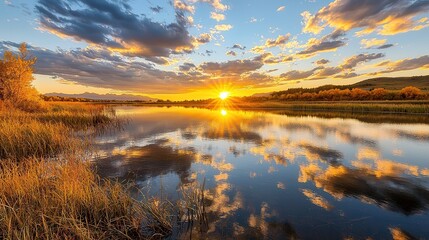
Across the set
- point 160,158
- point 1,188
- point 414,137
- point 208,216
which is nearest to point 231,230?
point 208,216

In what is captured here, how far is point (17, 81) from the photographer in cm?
2936

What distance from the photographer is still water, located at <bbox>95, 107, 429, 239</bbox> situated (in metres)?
6.61

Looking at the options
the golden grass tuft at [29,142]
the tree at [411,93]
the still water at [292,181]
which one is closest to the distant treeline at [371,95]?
the tree at [411,93]

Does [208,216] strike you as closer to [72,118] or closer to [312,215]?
[312,215]

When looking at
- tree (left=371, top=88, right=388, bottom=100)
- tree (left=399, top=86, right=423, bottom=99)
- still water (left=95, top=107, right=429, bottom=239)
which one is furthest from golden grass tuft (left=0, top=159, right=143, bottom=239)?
tree (left=371, top=88, right=388, bottom=100)

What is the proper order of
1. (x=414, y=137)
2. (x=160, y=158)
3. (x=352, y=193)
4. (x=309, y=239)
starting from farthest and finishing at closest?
1. (x=414, y=137)
2. (x=160, y=158)
3. (x=352, y=193)
4. (x=309, y=239)

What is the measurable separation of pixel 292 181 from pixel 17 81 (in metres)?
34.8

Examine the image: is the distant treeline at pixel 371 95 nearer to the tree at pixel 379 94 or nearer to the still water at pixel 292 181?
the tree at pixel 379 94

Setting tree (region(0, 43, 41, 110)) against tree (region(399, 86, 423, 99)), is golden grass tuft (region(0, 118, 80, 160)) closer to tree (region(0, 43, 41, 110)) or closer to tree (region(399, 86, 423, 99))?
tree (region(0, 43, 41, 110))

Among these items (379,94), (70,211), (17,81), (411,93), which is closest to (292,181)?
(70,211)

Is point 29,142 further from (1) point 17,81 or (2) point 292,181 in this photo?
(1) point 17,81

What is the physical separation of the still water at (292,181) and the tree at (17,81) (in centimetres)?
1967

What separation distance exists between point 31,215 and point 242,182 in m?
7.29

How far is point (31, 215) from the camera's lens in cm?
530
